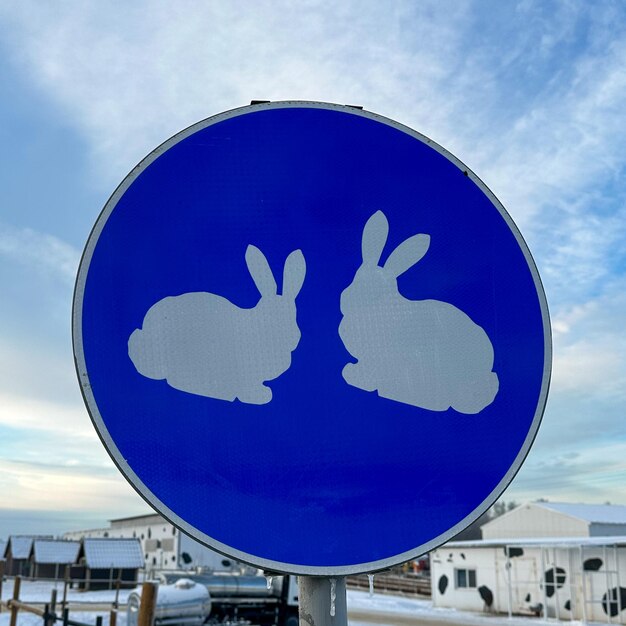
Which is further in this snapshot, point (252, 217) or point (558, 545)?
point (558, 545)

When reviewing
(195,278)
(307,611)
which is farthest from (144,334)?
(307,611)

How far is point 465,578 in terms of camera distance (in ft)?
76.2

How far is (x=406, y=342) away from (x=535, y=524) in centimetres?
2731

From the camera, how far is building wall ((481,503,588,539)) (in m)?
24.6

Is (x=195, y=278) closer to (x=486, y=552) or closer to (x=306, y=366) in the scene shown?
(x=306, y=366)

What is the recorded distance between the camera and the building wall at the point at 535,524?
2458 centimetres

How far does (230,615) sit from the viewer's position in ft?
47.2

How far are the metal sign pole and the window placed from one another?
76.1 feet

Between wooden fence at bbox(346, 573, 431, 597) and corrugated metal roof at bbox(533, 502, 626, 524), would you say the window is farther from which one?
wooden fence at bbox(346, 573, 431, 597)

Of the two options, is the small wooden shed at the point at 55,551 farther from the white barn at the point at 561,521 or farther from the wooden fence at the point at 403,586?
the white barn at the point at 561,521

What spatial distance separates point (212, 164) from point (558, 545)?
20.6 metres

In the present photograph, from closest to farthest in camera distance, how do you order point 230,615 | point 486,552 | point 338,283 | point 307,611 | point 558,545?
point 307,611 → point 338,283 → point 230,615 → point 558,545 → point 486,552

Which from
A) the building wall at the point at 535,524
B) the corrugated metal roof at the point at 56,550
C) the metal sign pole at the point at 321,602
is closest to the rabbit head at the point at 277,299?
the metal sign pole at the point at 321,602

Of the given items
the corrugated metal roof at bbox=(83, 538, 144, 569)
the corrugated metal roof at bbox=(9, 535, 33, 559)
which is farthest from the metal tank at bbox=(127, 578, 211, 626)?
the corrugated metal roof at bbox=(9, 535, 33, 559)
